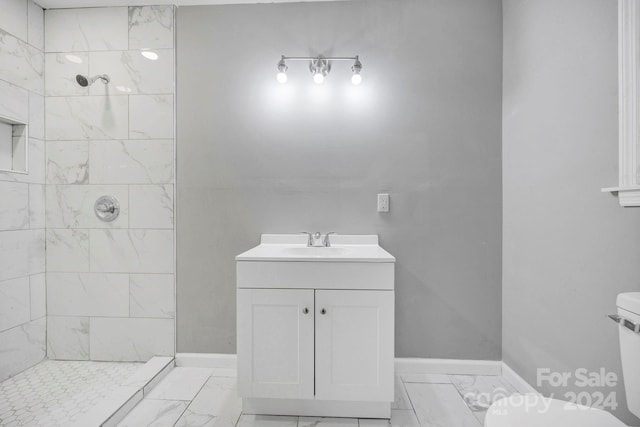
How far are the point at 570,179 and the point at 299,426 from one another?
174 centimetres

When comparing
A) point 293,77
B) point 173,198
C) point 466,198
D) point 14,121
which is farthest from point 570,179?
point 14,121

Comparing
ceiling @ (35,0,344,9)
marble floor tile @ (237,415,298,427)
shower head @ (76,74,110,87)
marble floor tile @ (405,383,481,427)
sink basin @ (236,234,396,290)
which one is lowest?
marble floor tile @ (237,415,298,427)

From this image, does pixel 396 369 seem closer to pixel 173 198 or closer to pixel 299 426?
pixel 299 426

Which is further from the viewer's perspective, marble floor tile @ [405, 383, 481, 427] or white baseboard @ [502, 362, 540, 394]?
white baseboard @ [502, 362, 540, 394]

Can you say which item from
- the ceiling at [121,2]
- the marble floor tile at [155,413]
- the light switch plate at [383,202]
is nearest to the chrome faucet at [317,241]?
the light switch plate at [383,202]

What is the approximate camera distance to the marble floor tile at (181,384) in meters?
1.81

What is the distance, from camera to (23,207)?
2.02 meters

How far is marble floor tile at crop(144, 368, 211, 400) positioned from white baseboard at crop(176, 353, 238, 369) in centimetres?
3

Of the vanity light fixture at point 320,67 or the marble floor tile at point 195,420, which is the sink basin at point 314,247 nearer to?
the marble floor tile at point 195,420

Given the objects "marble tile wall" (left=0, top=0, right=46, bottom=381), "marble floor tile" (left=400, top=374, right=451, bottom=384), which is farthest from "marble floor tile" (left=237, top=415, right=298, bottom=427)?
"marble tile wall" (left=0, top=0, right=46, bottom=381)

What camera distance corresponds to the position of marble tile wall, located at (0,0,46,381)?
6.31 ft

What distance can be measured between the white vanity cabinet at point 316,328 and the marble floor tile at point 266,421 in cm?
14

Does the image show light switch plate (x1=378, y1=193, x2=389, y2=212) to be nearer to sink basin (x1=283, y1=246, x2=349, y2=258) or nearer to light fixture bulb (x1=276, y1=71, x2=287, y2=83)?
sink basin (x1=283, y1=246, x2=349, y2=258)

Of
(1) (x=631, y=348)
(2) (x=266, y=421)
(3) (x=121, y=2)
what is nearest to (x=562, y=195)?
(1) (x=631, y=348)
